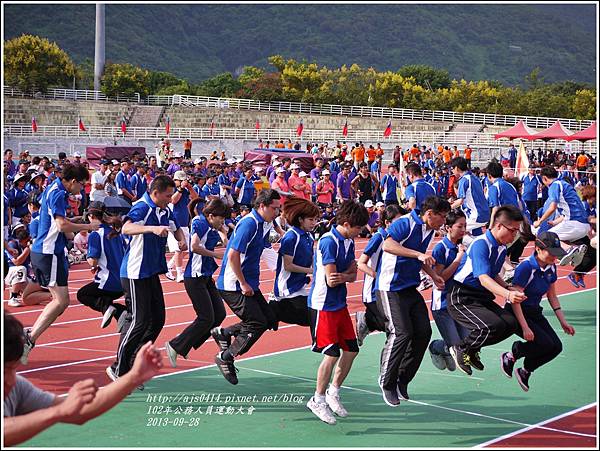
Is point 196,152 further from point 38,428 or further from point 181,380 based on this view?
point 38,428

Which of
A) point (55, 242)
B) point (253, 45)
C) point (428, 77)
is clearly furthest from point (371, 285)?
point (253, 45)

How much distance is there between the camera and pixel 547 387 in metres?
9.73

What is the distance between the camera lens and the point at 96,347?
36.4ft

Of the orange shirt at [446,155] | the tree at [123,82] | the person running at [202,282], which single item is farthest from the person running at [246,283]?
the tree at [123,82]

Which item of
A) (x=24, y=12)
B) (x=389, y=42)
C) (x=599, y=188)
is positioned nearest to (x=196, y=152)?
(x=599, y=188)

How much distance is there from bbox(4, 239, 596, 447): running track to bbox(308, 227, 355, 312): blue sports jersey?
5.72 feet

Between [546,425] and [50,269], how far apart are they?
5.02 metres

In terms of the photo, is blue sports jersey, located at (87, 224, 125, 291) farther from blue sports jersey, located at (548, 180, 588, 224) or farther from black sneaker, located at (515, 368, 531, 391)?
blue sports jersey, located at (548, 180, 588, 224)

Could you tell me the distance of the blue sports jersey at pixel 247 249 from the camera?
8703 millimetres

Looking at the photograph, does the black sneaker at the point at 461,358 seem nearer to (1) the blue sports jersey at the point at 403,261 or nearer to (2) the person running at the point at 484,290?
(2) the person running at the point at 484,290

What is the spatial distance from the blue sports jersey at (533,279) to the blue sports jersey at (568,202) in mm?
5034

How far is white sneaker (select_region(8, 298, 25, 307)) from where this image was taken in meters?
13.9

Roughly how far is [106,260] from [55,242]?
54 cm

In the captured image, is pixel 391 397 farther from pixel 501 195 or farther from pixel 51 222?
pixel 501 195
